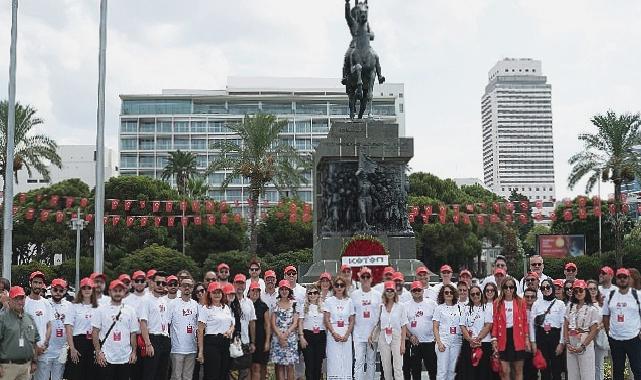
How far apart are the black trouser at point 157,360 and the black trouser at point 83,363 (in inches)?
30.2

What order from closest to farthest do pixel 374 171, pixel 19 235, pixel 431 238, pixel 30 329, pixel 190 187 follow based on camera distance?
pixel 30 329, pixel 374 171, pixel 19 235, pixel 431 238, pixel 190 187

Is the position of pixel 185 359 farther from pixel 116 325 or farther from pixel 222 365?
pixel 116 325

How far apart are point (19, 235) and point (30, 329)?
160 feet

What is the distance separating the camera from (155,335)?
35.4 feet

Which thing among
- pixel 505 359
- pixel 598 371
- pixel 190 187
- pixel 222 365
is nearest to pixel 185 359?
pixel 222 365

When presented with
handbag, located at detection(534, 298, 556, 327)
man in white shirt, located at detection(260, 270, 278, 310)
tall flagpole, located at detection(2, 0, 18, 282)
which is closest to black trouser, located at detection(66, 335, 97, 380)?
man in white shirt, located at detection(260, 270, 278, 310)

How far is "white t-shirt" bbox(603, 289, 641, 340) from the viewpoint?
1095 cm

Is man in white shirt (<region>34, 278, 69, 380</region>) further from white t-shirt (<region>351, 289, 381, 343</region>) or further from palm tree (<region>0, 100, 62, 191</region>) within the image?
palm tree (<region>0, 100, 62, 191</region>)

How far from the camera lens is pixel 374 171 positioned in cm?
1972

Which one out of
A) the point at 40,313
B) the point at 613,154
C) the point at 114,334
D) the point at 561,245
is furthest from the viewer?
the point at 561,245

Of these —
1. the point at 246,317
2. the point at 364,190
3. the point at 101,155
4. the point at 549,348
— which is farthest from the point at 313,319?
the point at 101,155

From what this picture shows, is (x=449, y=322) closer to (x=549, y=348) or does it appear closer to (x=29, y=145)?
(x=549, y=348)

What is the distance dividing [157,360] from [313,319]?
92.3 inches

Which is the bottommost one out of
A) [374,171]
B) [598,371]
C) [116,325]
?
[598,371]
